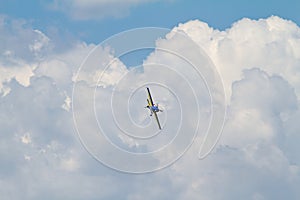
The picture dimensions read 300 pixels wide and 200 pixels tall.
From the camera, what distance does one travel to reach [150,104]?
11112cm
